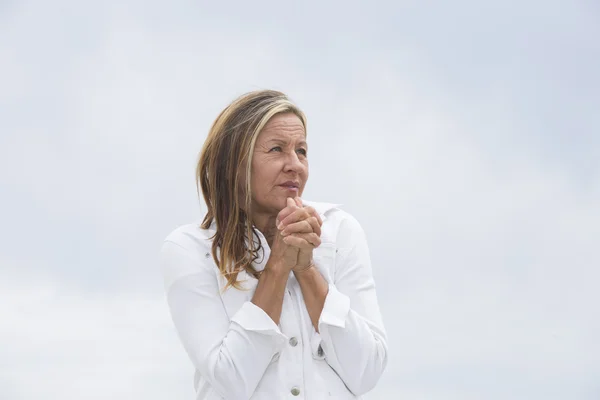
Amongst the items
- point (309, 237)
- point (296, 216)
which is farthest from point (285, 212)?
point (309, 237)

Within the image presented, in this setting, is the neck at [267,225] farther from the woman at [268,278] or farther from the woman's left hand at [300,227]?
the woman's left hand at [300,227]

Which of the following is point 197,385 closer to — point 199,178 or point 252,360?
point 252,360

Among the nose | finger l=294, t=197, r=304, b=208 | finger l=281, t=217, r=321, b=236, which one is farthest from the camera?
the nose

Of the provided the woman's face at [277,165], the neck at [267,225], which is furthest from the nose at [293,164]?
the neck at [267,225]

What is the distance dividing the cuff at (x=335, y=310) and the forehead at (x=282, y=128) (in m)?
0.95

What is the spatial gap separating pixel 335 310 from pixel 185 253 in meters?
0.99

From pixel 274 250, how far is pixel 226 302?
43cm

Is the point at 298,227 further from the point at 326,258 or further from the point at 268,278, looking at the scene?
the point at 326,258

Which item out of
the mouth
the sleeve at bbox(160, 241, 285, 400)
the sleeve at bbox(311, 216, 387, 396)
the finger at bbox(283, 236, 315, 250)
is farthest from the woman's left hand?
the sleeve at bbox(160, 241, 285, 400)

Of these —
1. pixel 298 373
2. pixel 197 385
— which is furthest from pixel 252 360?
pixel 197 385

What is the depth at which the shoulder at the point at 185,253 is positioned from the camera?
5105 mm

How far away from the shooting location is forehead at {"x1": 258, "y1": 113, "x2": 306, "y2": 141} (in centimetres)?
508

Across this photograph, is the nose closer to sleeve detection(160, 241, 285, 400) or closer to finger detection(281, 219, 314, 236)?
finger detection(281, 219, 314, 236)

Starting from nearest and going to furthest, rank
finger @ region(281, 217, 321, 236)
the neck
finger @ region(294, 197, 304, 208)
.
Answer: finger @ region(281, 217, 321, 236) → finger @ region(294, 197, 304, 208) → the neck
